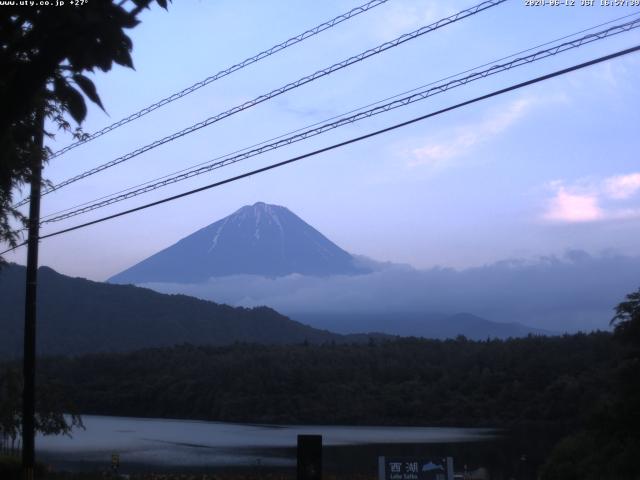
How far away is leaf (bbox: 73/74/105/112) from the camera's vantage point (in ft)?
25.4

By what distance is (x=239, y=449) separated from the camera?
35.1 meters

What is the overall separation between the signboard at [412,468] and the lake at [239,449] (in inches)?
399

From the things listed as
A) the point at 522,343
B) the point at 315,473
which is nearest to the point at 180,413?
the point at 522,343

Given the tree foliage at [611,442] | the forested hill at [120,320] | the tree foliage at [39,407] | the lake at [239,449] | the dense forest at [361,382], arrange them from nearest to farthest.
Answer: the tree foliage at [611,442] < the tree foliage at [39,407] < the lake at [239,449] < the dense forest at [361,382] < the forested hill at [120,320]

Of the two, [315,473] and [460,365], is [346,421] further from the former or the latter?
[315,473]

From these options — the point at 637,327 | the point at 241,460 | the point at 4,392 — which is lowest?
the point at 241,460

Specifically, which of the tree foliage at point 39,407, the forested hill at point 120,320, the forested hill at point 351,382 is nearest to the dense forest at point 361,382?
the forested hill at point 351,382

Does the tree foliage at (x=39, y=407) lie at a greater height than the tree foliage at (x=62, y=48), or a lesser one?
lesser

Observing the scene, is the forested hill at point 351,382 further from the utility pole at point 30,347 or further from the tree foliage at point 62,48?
the tree foliage at point 62,48

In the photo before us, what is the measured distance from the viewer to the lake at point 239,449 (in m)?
28.0

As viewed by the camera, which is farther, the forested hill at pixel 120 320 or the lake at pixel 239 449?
the forested hill at pixel 120 320

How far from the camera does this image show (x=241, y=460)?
30.0 meters

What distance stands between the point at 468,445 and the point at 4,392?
18686mm

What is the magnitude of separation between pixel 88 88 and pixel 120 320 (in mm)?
101076
